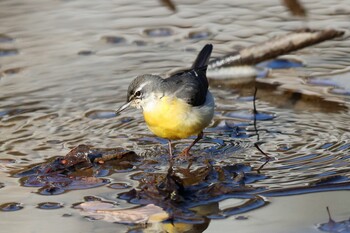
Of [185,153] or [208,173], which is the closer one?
[208,173]

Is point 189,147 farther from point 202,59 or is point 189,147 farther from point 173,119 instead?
point 202,59

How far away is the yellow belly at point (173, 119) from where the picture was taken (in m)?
7.73

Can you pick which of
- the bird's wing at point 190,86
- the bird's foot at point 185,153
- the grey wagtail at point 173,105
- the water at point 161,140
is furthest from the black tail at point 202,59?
the bird's foot at point 185,153

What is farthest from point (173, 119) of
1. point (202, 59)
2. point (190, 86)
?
point (202, 59)

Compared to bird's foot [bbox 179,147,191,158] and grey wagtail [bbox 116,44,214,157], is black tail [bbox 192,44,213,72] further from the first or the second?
bird's foot [bbox 179,147,191,158]

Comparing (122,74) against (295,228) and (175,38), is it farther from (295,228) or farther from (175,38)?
(295,228)

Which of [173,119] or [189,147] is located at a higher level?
[173,119]

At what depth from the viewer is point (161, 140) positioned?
8.31 meters

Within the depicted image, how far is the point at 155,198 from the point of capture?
677cm

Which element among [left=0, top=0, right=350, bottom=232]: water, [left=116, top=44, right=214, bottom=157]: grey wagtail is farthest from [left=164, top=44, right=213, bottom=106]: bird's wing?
[left=0, top=0, right=350, bottom=232]: water

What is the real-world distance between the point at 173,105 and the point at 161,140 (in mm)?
515

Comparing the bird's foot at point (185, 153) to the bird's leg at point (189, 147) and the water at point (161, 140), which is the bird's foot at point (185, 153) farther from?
the water at point (161, 140)

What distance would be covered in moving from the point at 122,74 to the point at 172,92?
7.05ft

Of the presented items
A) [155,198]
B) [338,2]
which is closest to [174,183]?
[155,198]
